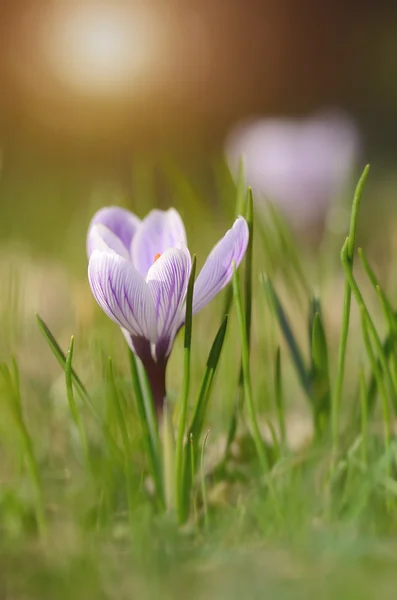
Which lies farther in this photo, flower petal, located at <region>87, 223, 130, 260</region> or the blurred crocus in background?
the blurred crocus in background

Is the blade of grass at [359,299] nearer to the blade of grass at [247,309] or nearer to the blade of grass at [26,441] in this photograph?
the blade of grass at [247,309]

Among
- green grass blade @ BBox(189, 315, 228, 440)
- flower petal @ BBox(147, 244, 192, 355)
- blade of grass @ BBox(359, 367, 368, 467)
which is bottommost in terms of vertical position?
blade of grass @ BBox(359, 367, 368, 467)

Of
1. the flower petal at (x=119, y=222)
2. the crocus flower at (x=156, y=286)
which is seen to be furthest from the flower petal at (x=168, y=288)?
the flower petal at (x=119, y=222)

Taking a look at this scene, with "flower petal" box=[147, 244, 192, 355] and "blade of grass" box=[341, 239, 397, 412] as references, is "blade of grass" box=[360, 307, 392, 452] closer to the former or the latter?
"blade of grass" box=[341, 239, 397, 412]

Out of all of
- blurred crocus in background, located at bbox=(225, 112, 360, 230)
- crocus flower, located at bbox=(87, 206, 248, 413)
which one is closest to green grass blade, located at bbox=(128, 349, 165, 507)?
crocus flower, located at bbox=(87, 206, 248, 413)

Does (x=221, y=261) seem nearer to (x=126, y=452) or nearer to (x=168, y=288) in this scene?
(x=168, y=288)
